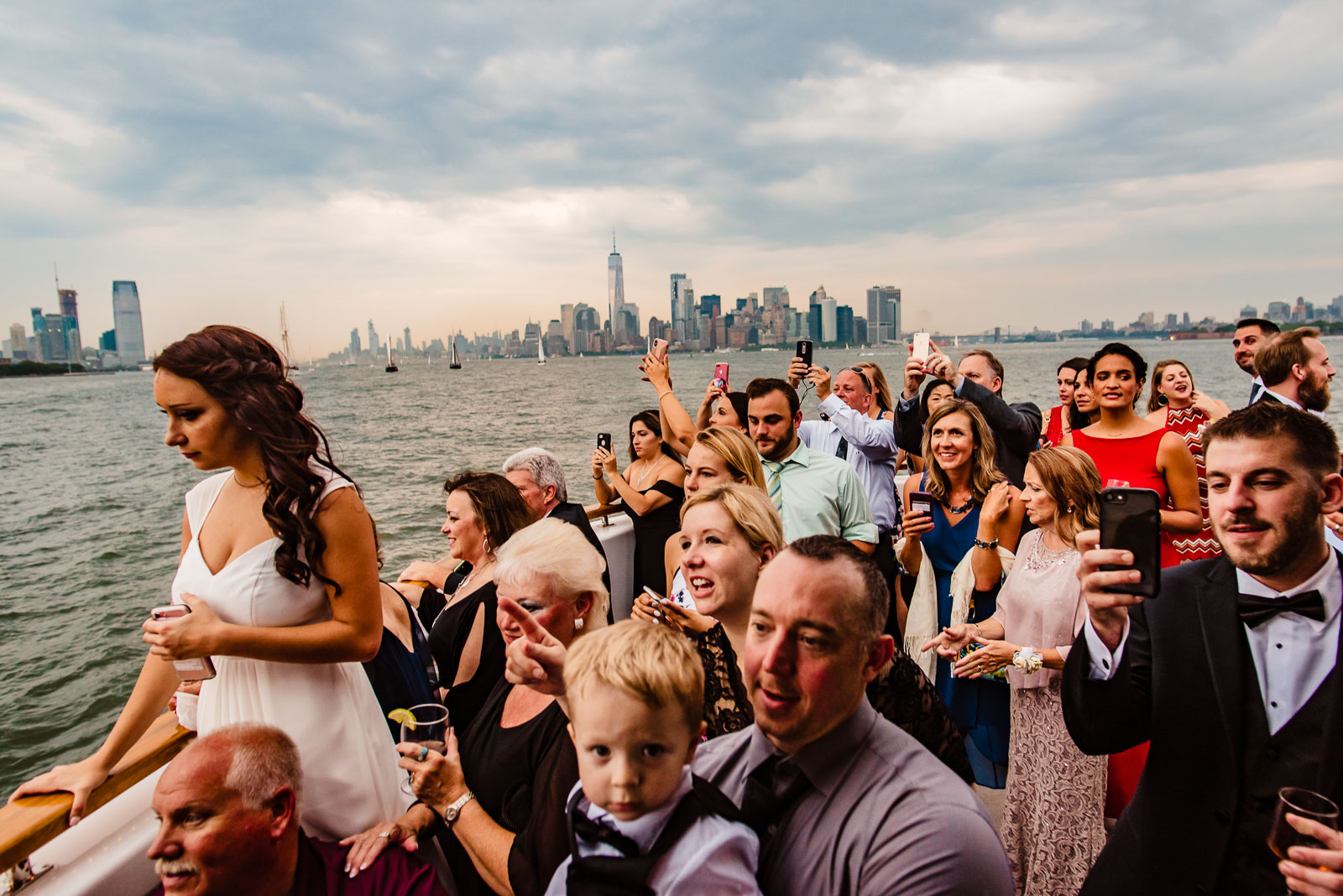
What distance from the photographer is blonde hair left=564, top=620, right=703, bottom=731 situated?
138cm

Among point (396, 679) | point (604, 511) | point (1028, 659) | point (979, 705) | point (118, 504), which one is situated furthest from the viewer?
point (118, 504)

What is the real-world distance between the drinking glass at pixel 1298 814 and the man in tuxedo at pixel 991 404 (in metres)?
2.84

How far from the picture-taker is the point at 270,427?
6.82ft

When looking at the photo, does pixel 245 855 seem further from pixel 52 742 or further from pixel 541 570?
pixel 52 742

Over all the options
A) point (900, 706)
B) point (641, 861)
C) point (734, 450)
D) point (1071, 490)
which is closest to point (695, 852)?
point (641, 861)

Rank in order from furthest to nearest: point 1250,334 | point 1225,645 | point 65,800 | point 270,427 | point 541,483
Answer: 1. point 1250,334
2. point 541,483
3. point 270,427
4. point 65,800
5. point 1225,645

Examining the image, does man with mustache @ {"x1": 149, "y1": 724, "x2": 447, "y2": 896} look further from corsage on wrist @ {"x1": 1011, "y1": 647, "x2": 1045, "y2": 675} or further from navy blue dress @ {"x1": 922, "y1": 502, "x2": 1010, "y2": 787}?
navy blue dress @ {"x1": 922, "y1": 502, "x2": 1010, "y2": 787}

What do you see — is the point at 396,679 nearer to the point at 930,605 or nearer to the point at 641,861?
the point at 641,861

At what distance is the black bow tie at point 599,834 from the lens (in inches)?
51.6

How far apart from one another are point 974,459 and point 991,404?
0.84m

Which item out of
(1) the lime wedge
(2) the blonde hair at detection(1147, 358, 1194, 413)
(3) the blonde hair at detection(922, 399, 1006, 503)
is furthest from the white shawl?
(2) the blonde hair at detection(1147, 358, 1194, 413)

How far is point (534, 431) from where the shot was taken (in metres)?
35.0

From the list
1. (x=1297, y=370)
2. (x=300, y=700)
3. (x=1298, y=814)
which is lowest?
(x=300, y=700)

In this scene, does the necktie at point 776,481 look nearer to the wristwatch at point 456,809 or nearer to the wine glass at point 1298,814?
the wristwatch at point 456,809
